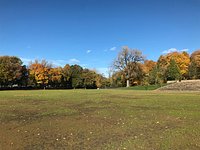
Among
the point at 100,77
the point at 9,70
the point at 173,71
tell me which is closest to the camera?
the point at 9,70

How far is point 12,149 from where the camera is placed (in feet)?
17.5

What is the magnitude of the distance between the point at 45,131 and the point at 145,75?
67208mm

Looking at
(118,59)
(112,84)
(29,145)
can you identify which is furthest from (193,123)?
(112,84)

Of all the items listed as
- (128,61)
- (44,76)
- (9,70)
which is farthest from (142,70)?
(9,70)

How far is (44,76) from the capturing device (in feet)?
238

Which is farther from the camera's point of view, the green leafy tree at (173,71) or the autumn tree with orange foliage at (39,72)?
the autumn tree with orange foliage at (39,72)

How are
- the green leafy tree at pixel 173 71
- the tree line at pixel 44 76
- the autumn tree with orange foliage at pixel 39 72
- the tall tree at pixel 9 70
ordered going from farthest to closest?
1. the autumn tree with orange foliage at pixel 39 72
2. the green leafy tree at pixel 173 71
3. the tree line at pixel 44 76
4. the tall tree at pixel 9 70

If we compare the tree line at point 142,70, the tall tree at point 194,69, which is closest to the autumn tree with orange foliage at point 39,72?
the tree line at point 142,70

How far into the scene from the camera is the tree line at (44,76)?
6531 cm

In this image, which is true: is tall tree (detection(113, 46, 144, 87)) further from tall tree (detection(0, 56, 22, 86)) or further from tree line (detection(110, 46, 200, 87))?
tall tree (detection(0, 56, 22, 86))

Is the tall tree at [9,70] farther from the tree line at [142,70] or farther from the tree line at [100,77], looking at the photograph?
the tree line at [142,70]

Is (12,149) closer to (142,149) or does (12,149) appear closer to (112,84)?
(142,149)

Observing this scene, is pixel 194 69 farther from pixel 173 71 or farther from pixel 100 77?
pixel 100 77

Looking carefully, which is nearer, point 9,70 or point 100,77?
point 9,70
